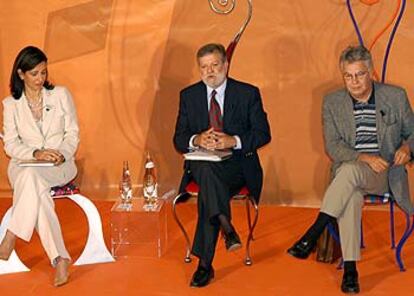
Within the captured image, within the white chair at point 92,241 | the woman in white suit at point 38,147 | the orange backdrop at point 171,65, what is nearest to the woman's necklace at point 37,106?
the woman in white suit at point 38,147

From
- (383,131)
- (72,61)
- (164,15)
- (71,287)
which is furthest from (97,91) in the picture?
(383,131)

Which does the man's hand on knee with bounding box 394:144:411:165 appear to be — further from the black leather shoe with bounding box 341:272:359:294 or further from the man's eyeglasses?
the black leather shoe with bounding box 341:272:359:294

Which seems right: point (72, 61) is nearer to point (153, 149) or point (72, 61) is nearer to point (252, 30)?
point (153, 149)

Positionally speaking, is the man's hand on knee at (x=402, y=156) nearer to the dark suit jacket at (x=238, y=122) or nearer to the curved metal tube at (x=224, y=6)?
the dark suit jacket at (x=238, y=122)

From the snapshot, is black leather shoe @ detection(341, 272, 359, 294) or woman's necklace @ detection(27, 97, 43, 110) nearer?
black leather shoe @ detection(341, 272, 359, 294)

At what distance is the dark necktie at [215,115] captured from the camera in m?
4.42

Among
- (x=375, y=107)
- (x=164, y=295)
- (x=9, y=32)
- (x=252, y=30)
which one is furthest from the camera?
(x=9, y=32)

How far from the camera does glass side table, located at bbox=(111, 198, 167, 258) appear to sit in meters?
4.57

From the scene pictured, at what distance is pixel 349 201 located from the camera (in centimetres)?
394

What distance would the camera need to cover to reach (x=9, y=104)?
4438 mm

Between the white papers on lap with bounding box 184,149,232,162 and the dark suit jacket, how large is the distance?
0.12m

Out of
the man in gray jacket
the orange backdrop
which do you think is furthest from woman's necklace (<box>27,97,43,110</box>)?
the man in gray jacket

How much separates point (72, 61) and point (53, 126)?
1.33 metres

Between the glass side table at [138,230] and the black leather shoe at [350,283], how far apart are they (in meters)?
1.18
